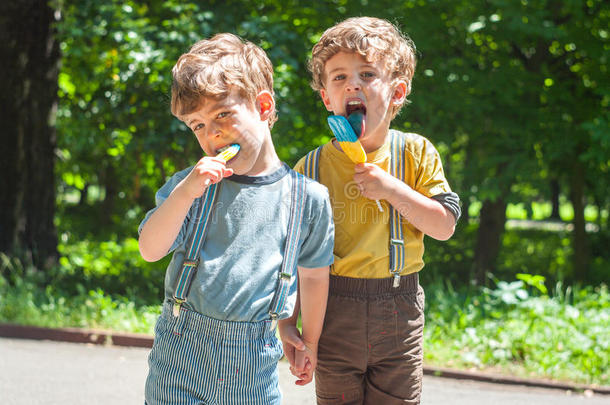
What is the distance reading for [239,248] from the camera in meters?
1.89

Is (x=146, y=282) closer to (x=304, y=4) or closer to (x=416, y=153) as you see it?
(x=304, y=4)

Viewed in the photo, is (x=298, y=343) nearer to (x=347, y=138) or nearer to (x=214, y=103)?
(x=347, y=138)

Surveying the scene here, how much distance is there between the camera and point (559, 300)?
6.21 m

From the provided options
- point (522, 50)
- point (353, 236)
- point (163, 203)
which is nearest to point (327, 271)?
point (353, 236)

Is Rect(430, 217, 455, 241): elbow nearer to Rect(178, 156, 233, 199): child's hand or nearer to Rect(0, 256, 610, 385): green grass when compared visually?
Rect(178, 156, 233, 199): child's hand

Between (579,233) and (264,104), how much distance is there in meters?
8.77

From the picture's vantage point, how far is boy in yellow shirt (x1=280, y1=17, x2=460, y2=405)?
6.90ft

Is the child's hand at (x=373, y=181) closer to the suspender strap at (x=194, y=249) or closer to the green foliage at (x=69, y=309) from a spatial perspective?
the suspender strap at (x=194, y=249)

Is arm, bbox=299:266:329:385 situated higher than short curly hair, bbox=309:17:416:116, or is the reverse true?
short curly hair, bbox=309:17:416:116

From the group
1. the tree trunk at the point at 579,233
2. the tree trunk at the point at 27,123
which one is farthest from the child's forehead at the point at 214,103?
the tree trunk at the point at 579,233

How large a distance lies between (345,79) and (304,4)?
586cm

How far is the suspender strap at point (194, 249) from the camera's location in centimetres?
185

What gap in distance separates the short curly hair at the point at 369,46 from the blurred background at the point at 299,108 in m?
3.66

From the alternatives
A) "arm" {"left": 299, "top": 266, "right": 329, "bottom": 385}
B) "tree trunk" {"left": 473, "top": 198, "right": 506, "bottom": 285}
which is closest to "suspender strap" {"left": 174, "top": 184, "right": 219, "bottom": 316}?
"arm" {"left": 299, "top": 266, "right": 329, "bottom": 385}
